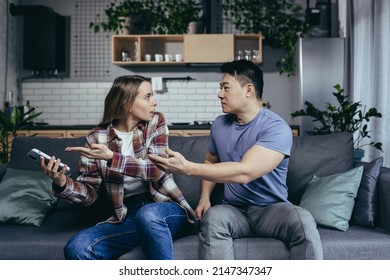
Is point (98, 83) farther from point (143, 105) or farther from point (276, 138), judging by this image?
point (276, 138)

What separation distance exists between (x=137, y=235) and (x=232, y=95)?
759mm

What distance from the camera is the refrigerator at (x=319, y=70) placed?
5.39 metres

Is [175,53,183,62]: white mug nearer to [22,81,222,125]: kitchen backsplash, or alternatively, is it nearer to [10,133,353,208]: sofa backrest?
[22,81,222,125]: kitchen backsplash

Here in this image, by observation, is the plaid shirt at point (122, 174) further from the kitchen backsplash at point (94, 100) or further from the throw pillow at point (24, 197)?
the kitchen backsplash at point (94, 100)

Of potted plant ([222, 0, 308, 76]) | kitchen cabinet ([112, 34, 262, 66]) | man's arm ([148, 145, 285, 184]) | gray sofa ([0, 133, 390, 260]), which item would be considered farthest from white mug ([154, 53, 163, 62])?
man's arm ([148, 145, 285, 184])

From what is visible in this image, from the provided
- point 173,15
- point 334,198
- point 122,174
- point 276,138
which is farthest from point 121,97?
point 173,15

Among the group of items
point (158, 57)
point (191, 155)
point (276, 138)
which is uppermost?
point (158, 57)

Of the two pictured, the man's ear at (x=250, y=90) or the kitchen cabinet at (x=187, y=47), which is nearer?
the man's ear at (x=250, y=90)

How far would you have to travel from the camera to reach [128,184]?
89.7 inches

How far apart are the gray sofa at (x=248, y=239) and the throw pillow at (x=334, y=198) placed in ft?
0.15

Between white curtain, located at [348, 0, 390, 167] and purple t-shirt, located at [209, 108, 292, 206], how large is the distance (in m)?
2.31

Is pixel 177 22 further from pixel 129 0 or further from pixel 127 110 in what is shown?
pixel 127 110

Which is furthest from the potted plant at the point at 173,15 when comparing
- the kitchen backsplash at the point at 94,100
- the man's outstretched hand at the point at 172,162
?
the man's outstretched hand at the point at 172,162

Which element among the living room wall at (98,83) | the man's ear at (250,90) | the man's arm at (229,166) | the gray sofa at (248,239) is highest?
the living room wall at (98,83)
